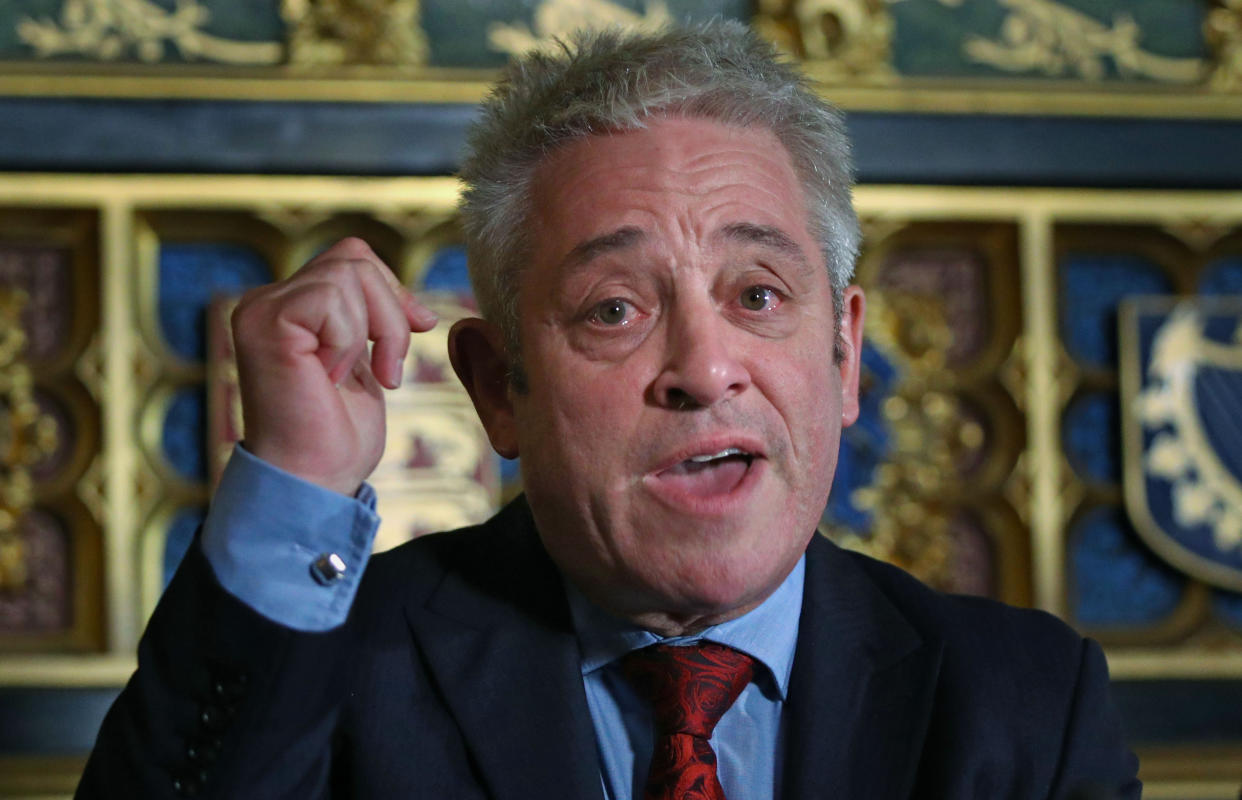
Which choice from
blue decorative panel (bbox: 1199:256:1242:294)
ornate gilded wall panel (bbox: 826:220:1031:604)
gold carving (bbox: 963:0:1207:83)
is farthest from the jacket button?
blue decorative panel (bbox: 1199:256:1242:294)

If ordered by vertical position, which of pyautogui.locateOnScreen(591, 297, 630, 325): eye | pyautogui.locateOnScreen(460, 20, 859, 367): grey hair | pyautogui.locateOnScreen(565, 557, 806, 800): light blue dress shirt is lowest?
pyautogui.locateOnScreen(565, 557, 806, 800): light blue dress shirt

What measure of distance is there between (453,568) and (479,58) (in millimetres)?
1321

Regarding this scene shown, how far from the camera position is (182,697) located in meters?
0.97

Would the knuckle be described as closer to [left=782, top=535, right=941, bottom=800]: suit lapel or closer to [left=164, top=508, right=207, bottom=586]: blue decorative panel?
[left=782, top=535, right=941, bottom=800]: suit lapel

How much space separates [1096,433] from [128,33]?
5.63 ft

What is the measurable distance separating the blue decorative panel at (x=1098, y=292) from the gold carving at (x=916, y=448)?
225 millimetres

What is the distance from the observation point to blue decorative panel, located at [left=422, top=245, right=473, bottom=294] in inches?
92.8

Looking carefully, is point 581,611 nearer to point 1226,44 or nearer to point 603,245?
point 603,245

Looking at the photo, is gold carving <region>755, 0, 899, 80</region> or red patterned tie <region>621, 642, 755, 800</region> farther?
gold carving <region>755, 0, 899, 80</region>

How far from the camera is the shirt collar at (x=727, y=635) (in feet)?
3.81

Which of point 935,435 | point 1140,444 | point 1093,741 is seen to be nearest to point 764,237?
point 1093,741

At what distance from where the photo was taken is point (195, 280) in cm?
230

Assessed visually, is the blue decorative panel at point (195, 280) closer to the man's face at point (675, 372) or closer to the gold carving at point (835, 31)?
the gold carving at point (835, 31)

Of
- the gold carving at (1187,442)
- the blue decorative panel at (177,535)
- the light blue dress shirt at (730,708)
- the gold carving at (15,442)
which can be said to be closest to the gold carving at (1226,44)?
the gold carving at (1187,442)
